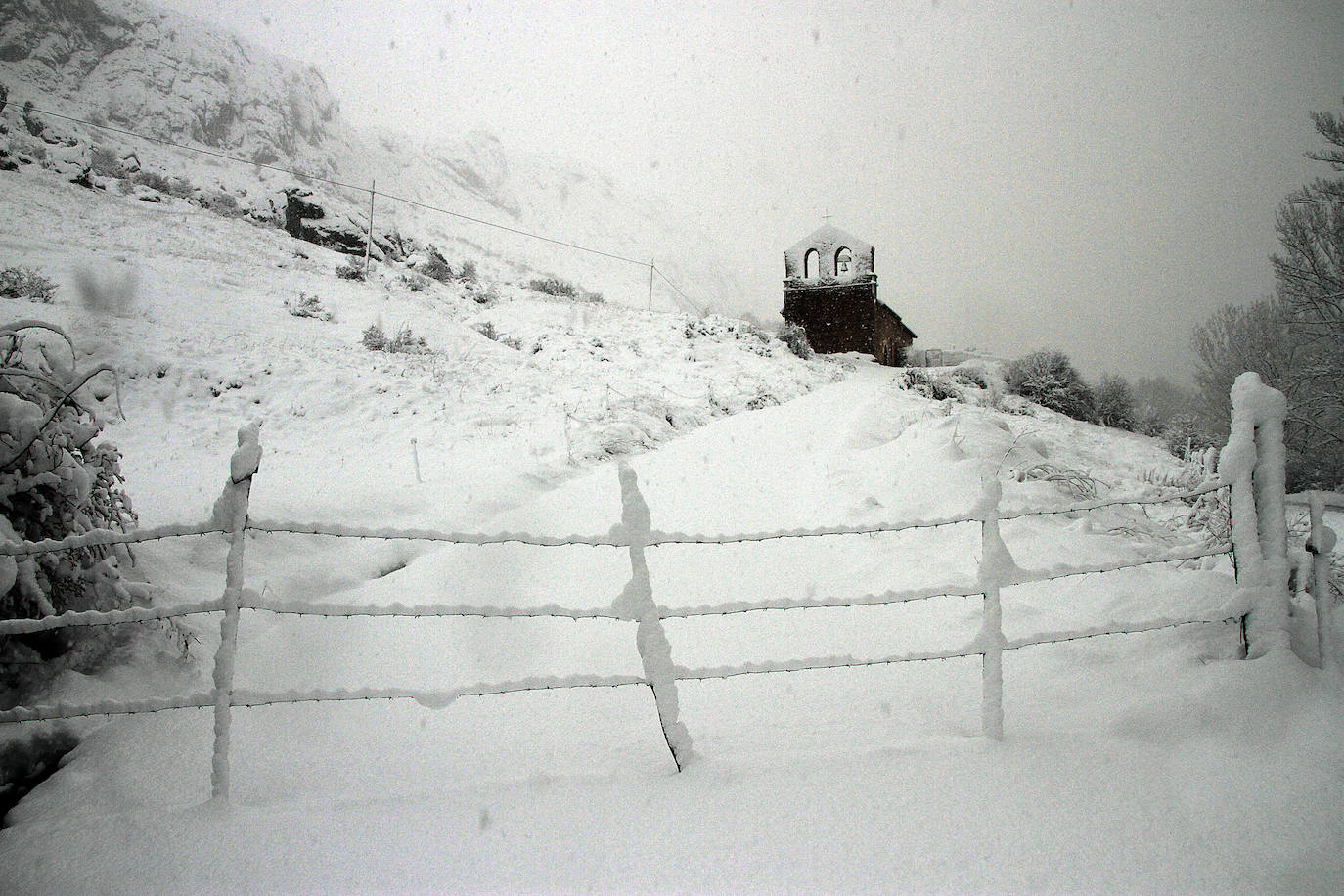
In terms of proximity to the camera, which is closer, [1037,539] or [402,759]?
[402,759]

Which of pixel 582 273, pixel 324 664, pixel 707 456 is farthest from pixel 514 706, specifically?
pixel 582 273

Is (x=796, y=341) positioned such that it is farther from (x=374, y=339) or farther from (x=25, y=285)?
(x=25, y=285)

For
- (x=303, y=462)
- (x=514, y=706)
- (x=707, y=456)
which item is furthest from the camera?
(x=707, y=456)

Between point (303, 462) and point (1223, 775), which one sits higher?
point (303, 462)

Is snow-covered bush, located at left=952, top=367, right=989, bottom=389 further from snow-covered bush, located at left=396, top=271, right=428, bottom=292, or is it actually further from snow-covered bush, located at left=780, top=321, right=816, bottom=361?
snow-covered bush, located at left=396, top=271, right=428, bottom=292

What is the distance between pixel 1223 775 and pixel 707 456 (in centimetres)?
794

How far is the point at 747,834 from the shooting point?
2289mm

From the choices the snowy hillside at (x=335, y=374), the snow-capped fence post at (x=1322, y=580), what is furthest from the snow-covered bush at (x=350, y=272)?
the snow-capped fence post at (x=1322, y=580)

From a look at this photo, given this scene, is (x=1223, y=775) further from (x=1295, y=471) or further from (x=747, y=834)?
(x=1295, y=471)

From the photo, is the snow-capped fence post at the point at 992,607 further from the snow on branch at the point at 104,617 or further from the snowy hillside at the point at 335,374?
the snowy hillside at the point at 335,374

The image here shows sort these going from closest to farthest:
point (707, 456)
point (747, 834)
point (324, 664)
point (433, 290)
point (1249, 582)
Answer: point (747, 834) < point (1249, 582) < point (324, 664) < point (707, 456) < point (433, 290)

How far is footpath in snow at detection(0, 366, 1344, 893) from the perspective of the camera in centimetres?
214

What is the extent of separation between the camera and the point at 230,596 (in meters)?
2.48

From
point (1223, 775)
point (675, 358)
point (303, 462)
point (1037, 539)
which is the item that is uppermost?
point (675, 358)
